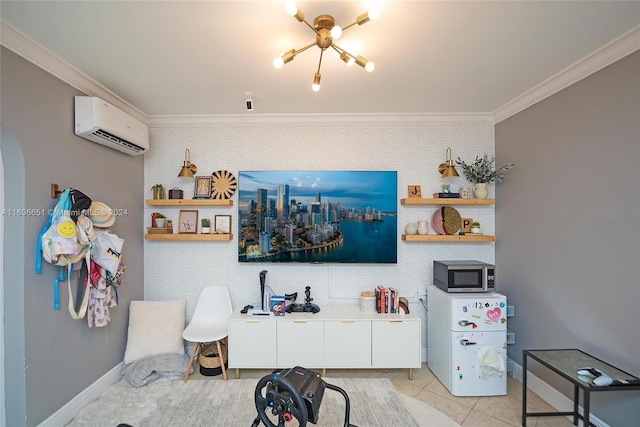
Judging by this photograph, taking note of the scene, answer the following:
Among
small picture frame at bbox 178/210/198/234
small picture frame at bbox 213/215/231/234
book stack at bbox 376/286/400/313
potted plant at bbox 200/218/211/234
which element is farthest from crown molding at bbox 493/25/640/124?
small picture frame at bbox 178/210/198/234

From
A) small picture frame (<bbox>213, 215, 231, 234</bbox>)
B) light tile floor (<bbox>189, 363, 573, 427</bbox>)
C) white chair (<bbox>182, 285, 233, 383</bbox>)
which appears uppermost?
small picture frame (<bbox>213, 215, 231, 234</bbox>)

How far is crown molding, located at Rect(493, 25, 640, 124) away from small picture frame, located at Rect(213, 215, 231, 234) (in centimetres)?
308

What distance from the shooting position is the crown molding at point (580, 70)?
1834 mm

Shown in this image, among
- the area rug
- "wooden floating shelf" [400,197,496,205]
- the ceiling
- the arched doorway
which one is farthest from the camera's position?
"wooden floating shelf" [400,197,496,205]

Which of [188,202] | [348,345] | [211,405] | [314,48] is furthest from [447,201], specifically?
[211,405]

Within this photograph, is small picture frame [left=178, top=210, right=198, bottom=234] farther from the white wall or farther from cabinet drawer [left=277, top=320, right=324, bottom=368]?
cabinet drawer [left=277, top=320, right=324, bottom=368]

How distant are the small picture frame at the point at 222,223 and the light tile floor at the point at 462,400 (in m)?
1.42

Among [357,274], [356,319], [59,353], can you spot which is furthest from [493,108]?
[59,353]

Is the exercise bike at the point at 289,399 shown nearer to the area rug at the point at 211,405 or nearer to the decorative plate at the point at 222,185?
the area rug at the point at 211,405

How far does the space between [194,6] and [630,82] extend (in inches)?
105

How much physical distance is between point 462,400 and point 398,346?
642mm

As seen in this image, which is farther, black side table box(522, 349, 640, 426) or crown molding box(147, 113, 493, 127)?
crown molding box(147, 113, 493, 127)

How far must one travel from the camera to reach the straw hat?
243 centimetres

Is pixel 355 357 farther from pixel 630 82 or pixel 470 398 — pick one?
pixel 630 82
